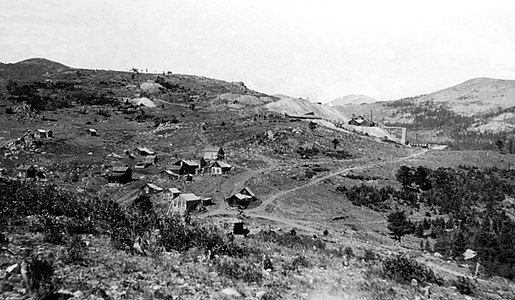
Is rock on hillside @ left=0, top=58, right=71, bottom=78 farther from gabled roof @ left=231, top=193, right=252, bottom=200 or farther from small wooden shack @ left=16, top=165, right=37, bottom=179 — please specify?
gabled roof @ left=231, top=193, right=252, bottom=200

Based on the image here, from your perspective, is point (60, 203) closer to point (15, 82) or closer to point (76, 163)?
point (76, 163)

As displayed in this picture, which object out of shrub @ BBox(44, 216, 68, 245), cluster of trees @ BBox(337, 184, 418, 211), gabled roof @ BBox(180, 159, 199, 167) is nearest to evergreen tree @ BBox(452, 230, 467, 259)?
cluster of trees @ BBox(337, 184, 418, 211)

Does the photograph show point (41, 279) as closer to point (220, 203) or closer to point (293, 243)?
point (293, 243)

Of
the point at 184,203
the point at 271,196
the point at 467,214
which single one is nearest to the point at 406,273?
the point at 184,203

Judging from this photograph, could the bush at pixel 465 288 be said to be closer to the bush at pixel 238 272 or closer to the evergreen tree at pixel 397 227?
the bush at pixel 238 272

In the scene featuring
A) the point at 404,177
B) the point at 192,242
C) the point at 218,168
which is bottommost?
the point at 404,177

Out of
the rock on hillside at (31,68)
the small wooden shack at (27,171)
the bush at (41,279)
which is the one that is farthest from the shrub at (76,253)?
the rock on hillside at (31,68)
